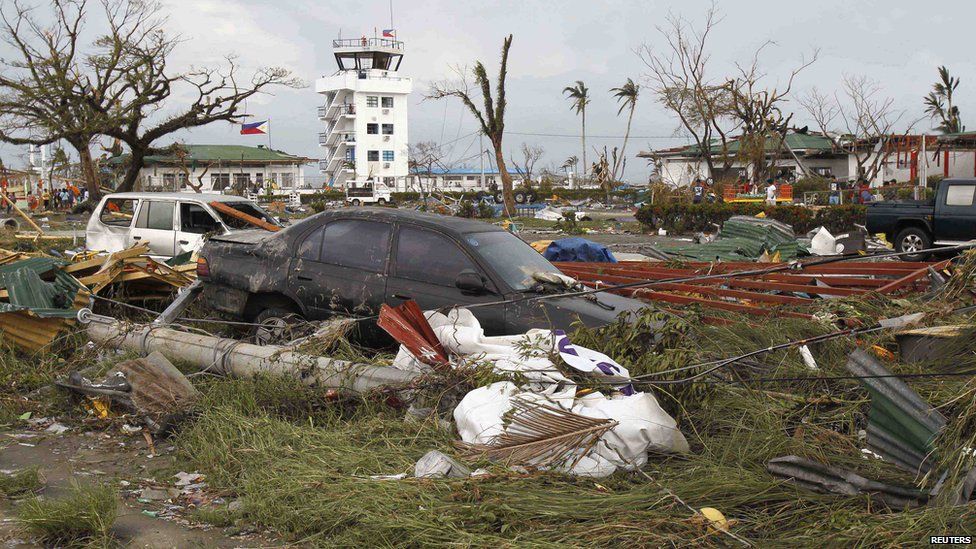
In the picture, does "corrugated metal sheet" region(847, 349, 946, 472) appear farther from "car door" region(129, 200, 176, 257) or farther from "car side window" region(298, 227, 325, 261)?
"car door" region(129, 200, 176, 257)

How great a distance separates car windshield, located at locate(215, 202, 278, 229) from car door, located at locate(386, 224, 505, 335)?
6.17 metres

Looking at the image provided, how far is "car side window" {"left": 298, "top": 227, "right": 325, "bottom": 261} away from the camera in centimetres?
729

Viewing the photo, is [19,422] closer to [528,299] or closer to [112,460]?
[112,460]

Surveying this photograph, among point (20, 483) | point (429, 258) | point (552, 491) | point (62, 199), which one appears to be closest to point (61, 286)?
point (20, 483)

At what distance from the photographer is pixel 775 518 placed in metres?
3.83

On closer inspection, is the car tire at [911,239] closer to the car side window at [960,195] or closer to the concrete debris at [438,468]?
the car side window at [960,195]

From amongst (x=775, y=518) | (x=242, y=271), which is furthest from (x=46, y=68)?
→ (x=775, y=518)

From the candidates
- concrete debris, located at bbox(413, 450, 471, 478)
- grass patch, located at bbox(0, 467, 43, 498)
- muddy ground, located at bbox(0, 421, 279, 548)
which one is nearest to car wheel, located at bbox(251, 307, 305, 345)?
muddy ground, located at bbox(0, 421, 279, 548)

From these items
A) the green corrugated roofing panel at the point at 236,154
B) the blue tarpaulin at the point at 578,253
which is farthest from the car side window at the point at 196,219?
the green corrugated roofing panel at the point at 236,154

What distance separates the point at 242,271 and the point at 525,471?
4218 mm

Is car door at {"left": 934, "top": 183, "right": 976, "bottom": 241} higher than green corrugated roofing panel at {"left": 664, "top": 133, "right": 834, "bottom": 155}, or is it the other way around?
green corrugated roofing panel at {"left": 664, "top": 133, "right": 834, "bottom": 155}

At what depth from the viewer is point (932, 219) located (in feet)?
55.5

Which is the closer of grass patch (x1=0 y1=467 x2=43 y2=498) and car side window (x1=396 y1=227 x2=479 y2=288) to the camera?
grass patch (x1=0 y1=467 x2=43 y2=498)

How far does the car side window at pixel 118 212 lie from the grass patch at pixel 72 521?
9363mm
